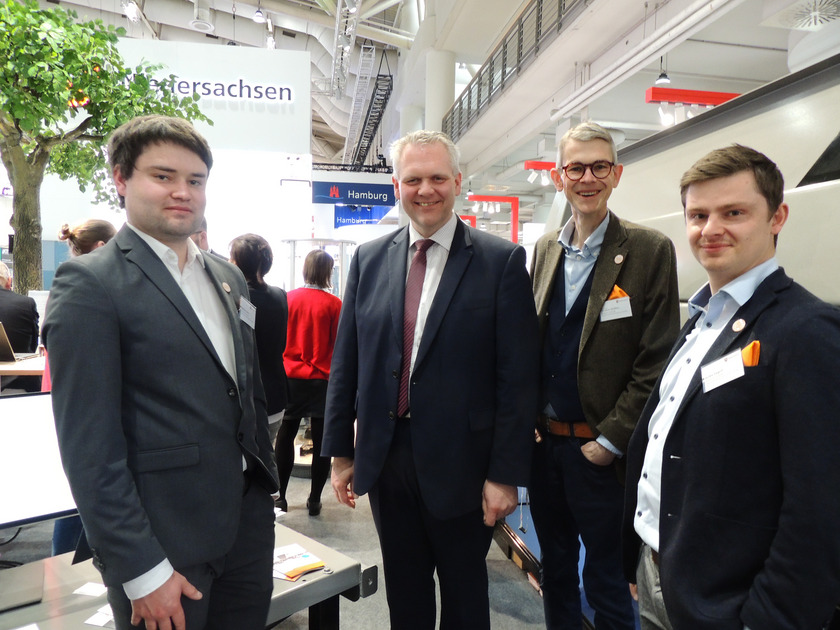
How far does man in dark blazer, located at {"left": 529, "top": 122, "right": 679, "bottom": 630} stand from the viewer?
153cm

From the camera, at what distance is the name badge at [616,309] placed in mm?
1536

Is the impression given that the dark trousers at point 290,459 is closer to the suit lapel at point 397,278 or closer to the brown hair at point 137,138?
the suit lapel at point 397,278

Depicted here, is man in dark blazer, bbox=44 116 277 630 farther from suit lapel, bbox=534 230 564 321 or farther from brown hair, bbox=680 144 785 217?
brown hair, bbox=680 144 785 217

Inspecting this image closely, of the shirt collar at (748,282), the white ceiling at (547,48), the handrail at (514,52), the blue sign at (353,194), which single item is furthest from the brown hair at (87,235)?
the blue sign at (353,194)

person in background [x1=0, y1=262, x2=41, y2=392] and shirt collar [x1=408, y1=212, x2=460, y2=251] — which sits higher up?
shirt collar [x1=408, y1=212, x2=460, y2=251]

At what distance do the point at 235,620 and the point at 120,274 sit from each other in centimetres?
82

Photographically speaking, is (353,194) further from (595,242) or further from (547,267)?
(595,242)

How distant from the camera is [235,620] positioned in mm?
1224

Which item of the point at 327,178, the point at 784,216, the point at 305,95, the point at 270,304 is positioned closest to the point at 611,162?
the point at 784,216

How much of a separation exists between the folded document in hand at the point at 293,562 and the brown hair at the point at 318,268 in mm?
2327

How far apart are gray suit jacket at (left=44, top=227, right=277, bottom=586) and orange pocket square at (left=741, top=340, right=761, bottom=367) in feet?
3.40

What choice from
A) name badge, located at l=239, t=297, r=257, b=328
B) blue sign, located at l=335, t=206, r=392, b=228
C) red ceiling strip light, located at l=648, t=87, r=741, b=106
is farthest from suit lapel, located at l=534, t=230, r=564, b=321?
blue sign, located at l=335, t=206, r=392, b=228

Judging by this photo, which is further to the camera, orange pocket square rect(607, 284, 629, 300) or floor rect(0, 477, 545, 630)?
floor rect(0, 477, 545, 630)

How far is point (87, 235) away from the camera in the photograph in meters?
2.46
